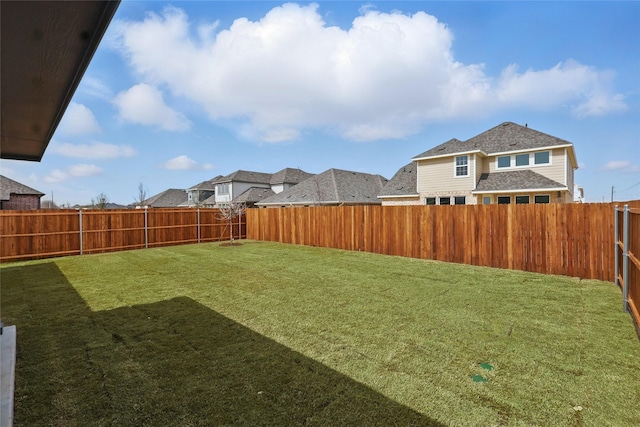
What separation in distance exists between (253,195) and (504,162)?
79.0ft

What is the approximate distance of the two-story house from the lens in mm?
15375

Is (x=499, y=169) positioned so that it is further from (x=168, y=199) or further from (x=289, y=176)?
(x=168, y=199)

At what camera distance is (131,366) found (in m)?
3.11

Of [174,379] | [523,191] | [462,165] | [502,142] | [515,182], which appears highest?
[502,142]

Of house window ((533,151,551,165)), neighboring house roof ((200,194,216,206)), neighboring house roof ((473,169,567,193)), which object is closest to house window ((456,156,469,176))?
neighboring house roof ((473,169,567,193))

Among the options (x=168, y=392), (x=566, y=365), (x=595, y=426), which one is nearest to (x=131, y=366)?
(x=168, y=392)

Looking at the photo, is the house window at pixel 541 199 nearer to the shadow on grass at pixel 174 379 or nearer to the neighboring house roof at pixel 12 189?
the shadow on grass at pixel 174 379

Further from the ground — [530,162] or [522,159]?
[522,159]

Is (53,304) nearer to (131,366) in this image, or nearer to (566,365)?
(131,366)

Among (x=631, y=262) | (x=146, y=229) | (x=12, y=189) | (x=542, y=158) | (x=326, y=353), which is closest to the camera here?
(x=326, y=353)

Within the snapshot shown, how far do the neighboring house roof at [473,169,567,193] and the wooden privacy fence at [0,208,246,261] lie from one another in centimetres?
1434

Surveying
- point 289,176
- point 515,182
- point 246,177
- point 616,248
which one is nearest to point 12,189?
point 246,177

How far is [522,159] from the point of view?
1647 centimetres

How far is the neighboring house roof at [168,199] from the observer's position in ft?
151
